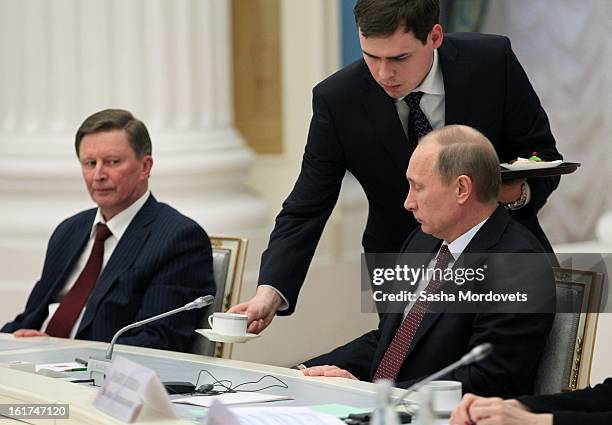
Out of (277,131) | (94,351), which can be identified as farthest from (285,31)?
(94,351)

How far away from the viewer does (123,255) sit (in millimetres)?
3859

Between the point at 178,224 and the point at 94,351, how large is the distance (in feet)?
1.99

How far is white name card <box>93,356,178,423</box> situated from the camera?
2.32m

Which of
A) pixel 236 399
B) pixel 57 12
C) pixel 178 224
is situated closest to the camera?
pixel 236 399

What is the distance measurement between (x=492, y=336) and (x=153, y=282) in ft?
4.55

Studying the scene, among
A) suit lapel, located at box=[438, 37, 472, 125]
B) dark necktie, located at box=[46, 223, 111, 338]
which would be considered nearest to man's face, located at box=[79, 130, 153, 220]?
dark necktie, located at box=[46, 223, 111, 338]

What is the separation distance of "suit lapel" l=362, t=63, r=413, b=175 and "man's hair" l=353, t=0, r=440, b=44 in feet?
1.33

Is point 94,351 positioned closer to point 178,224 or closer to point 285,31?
point 178,224

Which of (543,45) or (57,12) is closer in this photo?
(57,12)

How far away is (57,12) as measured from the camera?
6074 millimetres

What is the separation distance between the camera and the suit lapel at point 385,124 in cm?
341

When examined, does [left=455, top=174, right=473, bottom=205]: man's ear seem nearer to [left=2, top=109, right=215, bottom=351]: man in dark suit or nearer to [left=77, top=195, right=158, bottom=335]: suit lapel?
[left=2, top=109, right=215, bottom=351]: man in dark suit

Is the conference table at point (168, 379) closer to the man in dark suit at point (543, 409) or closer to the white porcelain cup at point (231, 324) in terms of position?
the white porcelain cup at point (231, 324)
